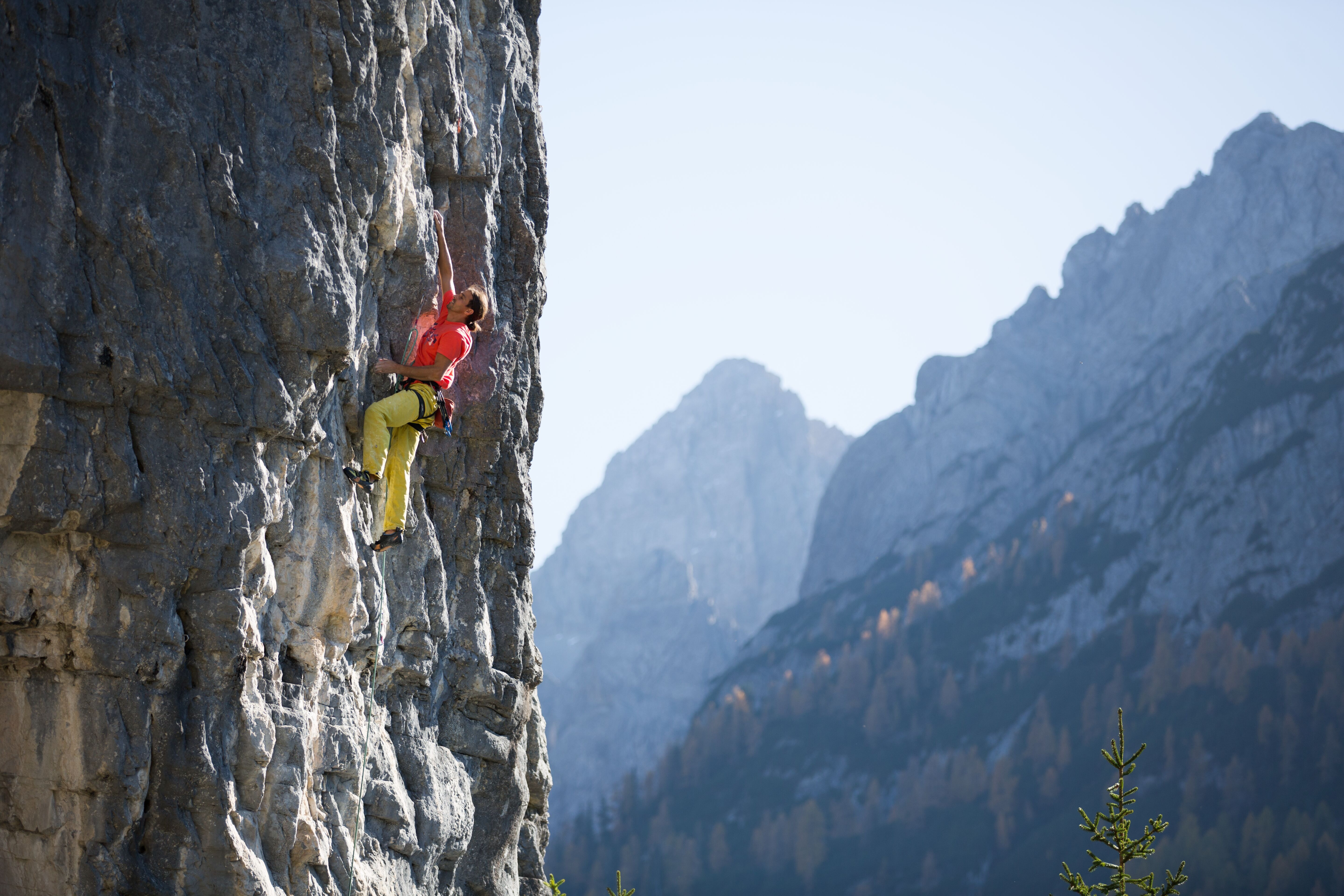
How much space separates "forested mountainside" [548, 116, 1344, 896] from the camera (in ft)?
392

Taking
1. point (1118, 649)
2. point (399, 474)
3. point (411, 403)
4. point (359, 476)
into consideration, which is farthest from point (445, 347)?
point (1118, 649)

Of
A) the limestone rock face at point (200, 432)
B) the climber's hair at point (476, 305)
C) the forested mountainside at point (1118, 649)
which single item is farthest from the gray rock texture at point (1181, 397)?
the limestone rock face at point (200, 432)

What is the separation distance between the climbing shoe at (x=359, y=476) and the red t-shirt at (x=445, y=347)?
1402 mm

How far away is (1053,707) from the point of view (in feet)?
475

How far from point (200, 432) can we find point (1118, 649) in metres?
148

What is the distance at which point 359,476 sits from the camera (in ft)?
40.3

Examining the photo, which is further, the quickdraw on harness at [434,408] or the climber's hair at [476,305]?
the climber's hair at [476,305]

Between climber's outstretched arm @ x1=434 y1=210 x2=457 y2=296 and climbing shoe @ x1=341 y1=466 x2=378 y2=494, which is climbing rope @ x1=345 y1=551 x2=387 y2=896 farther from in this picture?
climber's outstretched arm @ x1=434 y1=210 x2=457 y2=296

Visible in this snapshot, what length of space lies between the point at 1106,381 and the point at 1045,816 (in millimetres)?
83679

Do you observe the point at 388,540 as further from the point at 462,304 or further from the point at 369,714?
the point at 462,304

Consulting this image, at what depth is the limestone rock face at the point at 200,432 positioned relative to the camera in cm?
967

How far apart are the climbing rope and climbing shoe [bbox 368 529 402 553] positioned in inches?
11.6

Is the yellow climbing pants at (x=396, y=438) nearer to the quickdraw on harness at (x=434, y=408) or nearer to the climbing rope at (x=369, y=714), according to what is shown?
the quickdraw on harness at (x=434, y=408)

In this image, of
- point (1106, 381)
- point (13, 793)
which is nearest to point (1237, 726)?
point (1106, 381)
